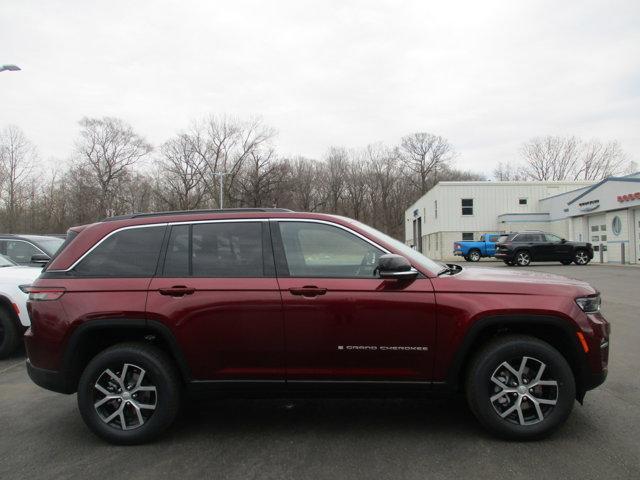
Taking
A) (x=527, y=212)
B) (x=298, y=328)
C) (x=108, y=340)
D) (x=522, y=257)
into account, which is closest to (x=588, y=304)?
(x=298, y=328)

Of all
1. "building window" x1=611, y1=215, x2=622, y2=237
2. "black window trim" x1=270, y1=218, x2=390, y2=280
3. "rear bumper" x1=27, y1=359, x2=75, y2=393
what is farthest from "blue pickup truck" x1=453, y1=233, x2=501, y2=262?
"rear bumper" x1=27, y1=359, x2=75, y2=393

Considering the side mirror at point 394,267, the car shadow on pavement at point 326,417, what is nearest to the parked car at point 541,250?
the car shadow on pavement at point 326,417

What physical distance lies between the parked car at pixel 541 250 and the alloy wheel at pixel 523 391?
2297 cm

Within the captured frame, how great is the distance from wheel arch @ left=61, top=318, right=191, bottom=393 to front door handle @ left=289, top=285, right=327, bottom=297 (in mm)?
982

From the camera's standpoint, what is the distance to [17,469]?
3527 millimetres

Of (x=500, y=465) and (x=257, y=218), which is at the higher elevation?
(x=257, y=218)

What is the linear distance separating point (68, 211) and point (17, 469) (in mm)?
54156

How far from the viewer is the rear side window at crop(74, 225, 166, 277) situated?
4.05 metres

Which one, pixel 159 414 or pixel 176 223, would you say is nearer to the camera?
pixel 159 414

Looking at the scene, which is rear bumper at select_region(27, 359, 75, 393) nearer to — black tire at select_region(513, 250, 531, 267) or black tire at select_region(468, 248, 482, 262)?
black tire at select_region(513, 250, 531, 267)

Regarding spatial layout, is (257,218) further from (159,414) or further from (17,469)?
(17,469)

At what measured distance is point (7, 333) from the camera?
269 inches

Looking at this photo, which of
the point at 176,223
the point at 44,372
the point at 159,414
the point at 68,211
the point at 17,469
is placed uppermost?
the point at 68,211

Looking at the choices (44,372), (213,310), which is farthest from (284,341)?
(44,372)
